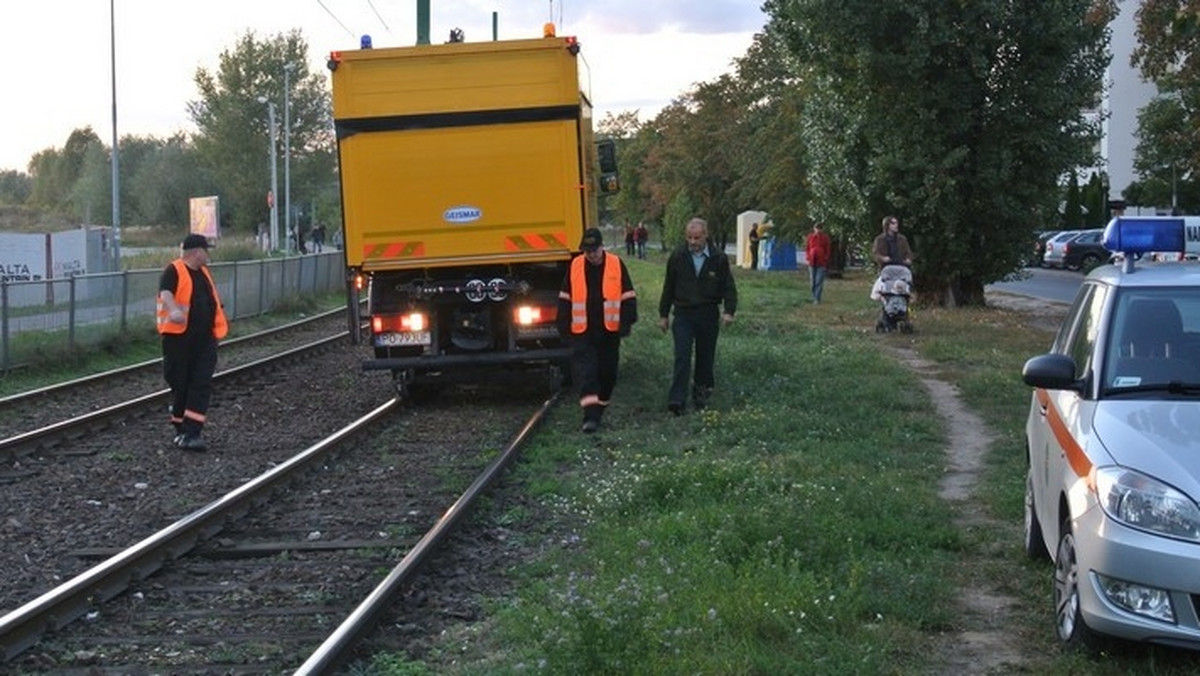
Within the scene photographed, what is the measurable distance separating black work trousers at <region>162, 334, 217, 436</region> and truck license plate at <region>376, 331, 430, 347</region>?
2.55 metres

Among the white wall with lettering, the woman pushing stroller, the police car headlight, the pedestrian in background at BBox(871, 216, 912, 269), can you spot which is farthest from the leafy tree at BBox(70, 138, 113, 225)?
the police car headlight

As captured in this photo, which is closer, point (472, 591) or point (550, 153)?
point (472, 591)

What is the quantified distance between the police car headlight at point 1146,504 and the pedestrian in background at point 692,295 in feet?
27.0

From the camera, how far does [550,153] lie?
598 inches

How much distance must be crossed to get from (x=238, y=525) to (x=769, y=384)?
743 cm

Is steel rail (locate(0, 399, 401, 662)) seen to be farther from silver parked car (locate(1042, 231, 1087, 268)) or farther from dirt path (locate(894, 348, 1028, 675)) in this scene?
silver parked car (locate(1042, 231, 1087, 268))

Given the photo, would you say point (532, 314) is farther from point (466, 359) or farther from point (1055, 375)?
point (1055, 375)

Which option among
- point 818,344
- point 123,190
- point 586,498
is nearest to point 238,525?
point 586,498

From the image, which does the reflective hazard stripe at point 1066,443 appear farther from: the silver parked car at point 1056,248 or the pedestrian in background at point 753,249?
the silver parked car at point 1056,248

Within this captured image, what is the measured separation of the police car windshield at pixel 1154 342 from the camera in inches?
258

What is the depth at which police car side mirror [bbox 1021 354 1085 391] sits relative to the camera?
675 centimetres

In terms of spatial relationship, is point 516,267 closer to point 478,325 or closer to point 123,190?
point 478,325

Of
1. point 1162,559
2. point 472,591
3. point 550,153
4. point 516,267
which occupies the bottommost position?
point 472,591

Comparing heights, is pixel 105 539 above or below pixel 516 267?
below
